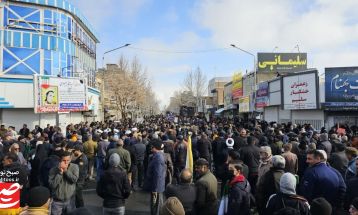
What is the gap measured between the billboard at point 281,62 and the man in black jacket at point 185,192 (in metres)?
46.5

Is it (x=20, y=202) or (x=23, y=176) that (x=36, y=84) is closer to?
(x=23, y=176)

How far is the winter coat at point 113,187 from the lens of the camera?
647 cm

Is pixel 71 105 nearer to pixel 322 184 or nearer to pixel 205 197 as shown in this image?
pixel 205 197

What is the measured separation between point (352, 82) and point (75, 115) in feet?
68.4

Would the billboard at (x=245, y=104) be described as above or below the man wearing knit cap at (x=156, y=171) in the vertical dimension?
above

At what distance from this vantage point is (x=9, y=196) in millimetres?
4730

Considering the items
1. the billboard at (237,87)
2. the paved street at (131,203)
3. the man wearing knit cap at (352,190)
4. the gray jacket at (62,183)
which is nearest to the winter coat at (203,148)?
the paved street at (131,203)

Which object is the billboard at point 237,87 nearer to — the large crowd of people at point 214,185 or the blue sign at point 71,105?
the blue sign at point 71,105

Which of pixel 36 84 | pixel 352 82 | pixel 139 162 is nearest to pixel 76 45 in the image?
pixel 36 84

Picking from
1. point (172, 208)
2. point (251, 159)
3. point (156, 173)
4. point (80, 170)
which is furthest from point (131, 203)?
point (172, 208)

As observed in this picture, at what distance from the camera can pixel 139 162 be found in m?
12.1

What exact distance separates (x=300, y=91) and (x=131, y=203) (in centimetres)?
2087

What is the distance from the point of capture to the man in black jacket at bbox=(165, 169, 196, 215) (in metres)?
5.57

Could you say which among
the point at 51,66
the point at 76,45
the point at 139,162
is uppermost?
the point at 76,45
